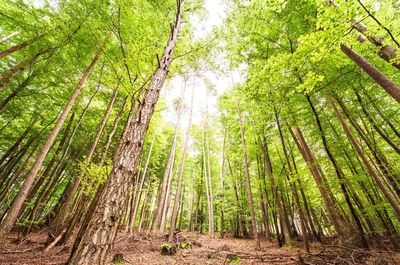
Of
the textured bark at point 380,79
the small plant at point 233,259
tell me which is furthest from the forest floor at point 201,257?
the textured bark at point 380,79

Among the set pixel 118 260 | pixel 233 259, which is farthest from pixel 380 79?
pixel 118 260

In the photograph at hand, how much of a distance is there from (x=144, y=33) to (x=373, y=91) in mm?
8786

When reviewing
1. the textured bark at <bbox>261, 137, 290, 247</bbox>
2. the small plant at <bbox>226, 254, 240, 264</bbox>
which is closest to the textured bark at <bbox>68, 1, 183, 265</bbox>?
the small plant at <bbox>226, 254, 240, 264</bbox>

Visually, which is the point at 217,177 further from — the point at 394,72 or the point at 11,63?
the point at 11,63

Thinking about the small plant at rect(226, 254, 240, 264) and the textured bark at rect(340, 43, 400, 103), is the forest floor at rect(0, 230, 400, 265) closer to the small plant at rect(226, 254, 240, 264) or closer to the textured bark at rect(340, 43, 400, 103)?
the small plant at rect(226, 254, 240, 264)

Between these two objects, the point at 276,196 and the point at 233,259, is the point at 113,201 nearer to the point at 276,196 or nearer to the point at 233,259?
the point at 233,259

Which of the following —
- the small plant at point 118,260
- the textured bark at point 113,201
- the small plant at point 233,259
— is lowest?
the small plant at point 118,260

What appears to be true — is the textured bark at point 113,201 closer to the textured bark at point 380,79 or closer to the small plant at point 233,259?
the textured bark at point 380,79

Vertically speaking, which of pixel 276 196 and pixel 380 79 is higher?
pixel 380 79

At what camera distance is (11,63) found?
753cm

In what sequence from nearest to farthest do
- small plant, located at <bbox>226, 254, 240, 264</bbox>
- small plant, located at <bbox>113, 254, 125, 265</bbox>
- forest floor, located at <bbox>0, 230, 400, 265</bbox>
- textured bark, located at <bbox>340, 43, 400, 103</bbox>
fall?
textured bark, located at <bbox>340, 43, 400, 103</bbox> → forest floor, located at <bbox>0, 230, 400, 265</bbox> → small plant, located at <bbox>113, 254, 125, 265</bbox> → small plant, located at <bbox>226, 254, 240, 264</bbox>

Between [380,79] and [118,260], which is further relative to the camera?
[118,260]

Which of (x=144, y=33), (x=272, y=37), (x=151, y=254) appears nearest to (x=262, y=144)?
(x=272, y=37)

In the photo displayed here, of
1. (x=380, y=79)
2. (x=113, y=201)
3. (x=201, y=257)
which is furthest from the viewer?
(x=201, y=257)
